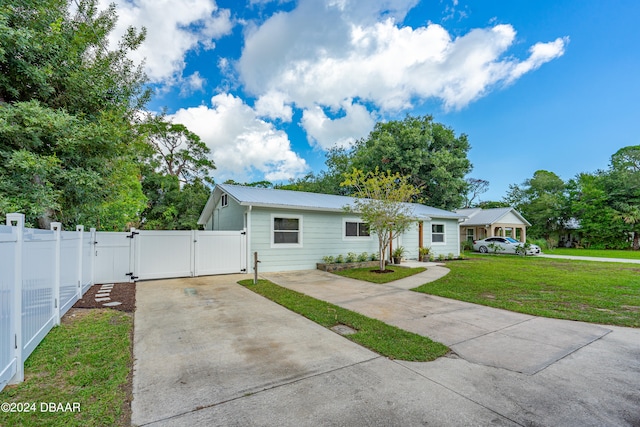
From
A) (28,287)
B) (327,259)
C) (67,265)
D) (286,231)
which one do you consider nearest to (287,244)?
(286,231)

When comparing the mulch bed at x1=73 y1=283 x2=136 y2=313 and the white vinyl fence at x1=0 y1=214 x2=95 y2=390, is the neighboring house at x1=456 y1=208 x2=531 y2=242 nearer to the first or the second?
the mulch bed at x1=73 y1=283 x2=136 y2=313

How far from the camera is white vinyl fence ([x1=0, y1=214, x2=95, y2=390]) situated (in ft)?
7.66

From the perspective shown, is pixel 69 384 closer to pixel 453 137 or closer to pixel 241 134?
pixel 241 134

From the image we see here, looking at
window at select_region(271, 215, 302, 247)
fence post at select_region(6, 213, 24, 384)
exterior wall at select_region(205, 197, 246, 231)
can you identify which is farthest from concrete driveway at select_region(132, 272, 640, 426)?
exterior wall at select_region(205, 197, 246, 231)

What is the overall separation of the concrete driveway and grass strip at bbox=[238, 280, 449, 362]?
17 centimetres

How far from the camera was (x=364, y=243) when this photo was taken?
486 inches

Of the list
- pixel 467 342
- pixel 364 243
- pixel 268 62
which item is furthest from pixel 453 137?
pixel 467 342

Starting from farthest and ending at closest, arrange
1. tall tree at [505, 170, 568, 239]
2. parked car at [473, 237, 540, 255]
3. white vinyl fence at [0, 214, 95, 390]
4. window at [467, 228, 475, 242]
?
tall tree at [505, 170, 568, 239] < window at [467, 228, 475, 242] < parked car at [473, 237, 540, 255] < white vinyl fence at [0, 214, 95, 390]

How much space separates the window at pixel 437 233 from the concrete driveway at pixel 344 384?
11.4 m

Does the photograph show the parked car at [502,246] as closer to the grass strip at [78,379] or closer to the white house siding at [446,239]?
the white house siding at [446,239]

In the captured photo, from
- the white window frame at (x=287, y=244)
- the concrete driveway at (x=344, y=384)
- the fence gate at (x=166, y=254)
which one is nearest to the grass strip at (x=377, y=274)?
the white window frame at (x=287, y=244)

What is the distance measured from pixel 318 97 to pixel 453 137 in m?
12.8

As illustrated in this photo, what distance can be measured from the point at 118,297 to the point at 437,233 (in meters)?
14.9

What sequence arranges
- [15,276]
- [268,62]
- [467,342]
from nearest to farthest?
1. [15,276]
2. [467,342]
3. [268,62]
